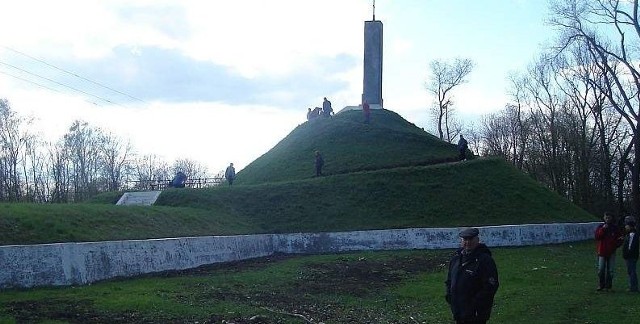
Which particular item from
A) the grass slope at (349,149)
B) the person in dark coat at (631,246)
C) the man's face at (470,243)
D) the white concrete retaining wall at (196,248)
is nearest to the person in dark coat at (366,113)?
the grass slope at (349,149)

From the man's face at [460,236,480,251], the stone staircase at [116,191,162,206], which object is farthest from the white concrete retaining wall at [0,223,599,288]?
the man's face at [460,236,480,251]

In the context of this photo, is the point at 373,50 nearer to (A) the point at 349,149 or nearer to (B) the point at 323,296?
(A) the point at 349,149

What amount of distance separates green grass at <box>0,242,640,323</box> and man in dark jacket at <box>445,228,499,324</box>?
4820mm

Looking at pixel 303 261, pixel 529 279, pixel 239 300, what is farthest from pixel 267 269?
pixel 529 279

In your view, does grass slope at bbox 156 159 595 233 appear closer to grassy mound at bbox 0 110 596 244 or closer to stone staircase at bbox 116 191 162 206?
grassy mound at bbox 0 110 596 244

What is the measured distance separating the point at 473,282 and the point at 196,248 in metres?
15.2

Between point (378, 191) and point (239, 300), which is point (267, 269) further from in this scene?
point (378, 191)

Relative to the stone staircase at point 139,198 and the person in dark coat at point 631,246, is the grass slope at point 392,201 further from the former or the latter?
the person in dark coat at point 631,246

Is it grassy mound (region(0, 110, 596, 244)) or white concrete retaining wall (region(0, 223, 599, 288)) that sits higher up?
grassy mound (region(0, 110, 596, 244))

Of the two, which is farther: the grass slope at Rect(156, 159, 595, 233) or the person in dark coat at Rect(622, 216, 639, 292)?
the grass slope at Rect(156, 159, 595, 233)

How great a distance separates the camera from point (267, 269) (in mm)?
20156

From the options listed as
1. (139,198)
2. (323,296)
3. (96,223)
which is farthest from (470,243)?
(139,198)

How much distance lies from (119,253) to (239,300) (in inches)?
216

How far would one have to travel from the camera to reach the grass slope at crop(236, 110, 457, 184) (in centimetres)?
4009
